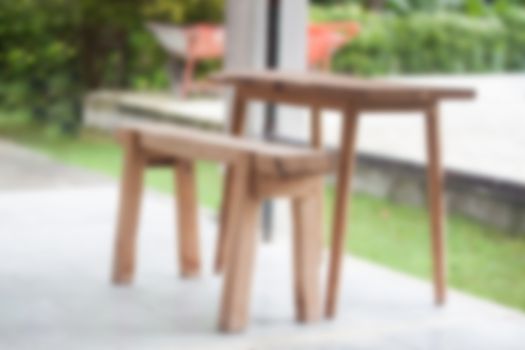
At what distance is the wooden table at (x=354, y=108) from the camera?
9.24 ft

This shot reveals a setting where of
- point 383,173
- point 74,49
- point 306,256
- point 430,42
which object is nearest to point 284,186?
point 306,256

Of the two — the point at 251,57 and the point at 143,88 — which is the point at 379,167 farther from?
the point at 143,88

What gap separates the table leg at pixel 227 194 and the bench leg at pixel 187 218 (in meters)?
0.10

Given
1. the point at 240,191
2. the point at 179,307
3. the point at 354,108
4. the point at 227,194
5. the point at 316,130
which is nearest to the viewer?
the point at 240,191

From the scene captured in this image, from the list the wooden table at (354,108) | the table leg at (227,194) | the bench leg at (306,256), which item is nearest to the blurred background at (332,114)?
the wooden table at (354,108)

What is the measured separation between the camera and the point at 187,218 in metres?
3.21

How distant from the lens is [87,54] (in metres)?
4.24

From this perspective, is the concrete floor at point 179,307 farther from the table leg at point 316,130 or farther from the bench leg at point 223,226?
the table leg at point 316,130

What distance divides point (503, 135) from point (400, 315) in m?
0.92

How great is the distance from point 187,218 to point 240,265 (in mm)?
519

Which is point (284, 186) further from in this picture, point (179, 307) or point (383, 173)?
point (383, 173)

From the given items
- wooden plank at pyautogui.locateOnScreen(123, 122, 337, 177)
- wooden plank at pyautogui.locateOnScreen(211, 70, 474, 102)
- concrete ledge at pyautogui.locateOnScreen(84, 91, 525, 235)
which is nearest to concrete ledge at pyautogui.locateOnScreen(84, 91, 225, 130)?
concrete ledge at pyautogui.locateOnScreen(84, 91, 525, 235)

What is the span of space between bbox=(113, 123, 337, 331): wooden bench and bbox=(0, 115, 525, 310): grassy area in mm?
671

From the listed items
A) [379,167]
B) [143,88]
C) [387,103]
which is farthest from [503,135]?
[143,88]
